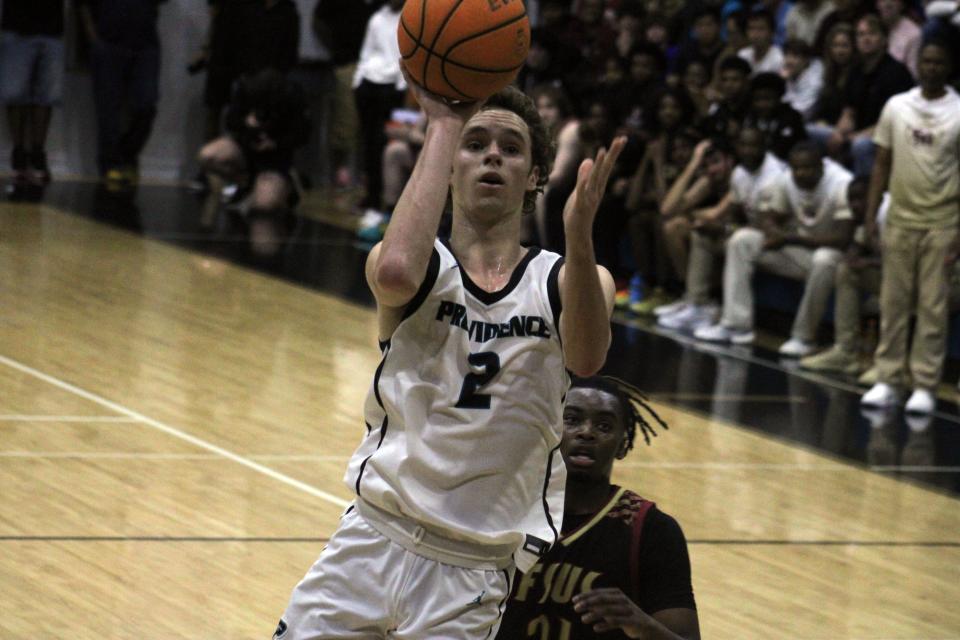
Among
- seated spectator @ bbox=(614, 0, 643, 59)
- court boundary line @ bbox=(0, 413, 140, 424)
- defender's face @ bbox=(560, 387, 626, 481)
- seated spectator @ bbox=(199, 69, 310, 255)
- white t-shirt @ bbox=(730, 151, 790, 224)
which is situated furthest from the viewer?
seated spectator @ bbox=(199, 69, 310, 255)

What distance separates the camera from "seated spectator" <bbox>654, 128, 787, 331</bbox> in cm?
1048

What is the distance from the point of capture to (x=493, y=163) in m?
3.17

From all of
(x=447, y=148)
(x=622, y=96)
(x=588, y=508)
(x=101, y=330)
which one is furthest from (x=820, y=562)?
(x=622, y=96)

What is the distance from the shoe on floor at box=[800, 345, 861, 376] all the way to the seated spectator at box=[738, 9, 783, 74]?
2804mm

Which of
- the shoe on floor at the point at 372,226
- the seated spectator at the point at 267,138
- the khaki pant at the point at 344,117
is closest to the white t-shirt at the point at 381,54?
Result: the seated spectator at the point at 267,138

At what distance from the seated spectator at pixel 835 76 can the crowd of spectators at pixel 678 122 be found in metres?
0.01

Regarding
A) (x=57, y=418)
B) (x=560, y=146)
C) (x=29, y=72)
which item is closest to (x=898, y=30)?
(x=560, y=146)

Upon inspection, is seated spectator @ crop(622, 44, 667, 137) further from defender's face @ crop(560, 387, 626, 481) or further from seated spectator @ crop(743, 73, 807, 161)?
defender's face @ crop(560, 387, 626, 481)

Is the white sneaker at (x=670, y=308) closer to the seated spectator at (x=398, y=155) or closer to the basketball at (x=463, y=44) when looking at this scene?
the seated spectator at (x=398, y=155)

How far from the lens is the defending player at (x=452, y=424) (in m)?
2.99

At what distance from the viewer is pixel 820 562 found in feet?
20.1

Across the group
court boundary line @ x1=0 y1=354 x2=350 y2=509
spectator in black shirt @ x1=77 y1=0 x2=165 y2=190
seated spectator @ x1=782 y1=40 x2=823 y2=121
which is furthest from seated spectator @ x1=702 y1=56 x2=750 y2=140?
spectator in black shirt @ x1=77 y1=0 x2=165 y2=190

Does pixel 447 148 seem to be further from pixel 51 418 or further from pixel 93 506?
pixel 51 418

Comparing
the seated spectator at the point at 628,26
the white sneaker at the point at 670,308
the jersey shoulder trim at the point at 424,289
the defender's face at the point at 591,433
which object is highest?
the seated spectator at the point at 628,26
